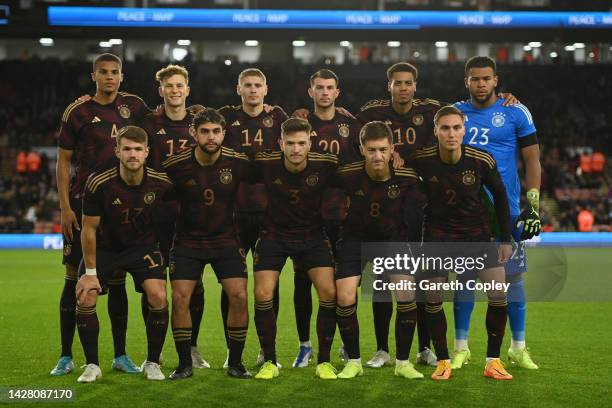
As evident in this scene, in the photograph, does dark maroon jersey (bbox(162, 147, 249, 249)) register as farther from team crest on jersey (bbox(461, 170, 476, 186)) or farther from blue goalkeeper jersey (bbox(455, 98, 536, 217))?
blue goalkeeper jersey (bbox(455, 98, 536, 217))

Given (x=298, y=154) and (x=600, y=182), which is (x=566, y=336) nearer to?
Answer: (x=298, y=154)

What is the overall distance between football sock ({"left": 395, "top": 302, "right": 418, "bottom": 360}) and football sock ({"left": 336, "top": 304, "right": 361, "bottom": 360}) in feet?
0.97

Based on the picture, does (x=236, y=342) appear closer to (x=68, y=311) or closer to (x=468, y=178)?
(x=68, y=311)

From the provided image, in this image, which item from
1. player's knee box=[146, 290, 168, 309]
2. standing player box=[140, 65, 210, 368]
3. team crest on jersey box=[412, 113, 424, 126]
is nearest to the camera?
player's knee box=[146, 290, 168, 309]

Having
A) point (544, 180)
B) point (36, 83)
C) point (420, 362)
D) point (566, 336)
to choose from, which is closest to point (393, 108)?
point (420, 362)

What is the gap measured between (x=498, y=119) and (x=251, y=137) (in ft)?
6.20

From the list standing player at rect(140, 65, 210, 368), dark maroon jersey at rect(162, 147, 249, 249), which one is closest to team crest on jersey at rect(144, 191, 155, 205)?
dark maroon jersey at rect(162, 147, 249, 249)

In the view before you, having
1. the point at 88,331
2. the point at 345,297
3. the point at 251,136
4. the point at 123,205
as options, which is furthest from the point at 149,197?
the point at 345,297

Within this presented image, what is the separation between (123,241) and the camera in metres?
6.57

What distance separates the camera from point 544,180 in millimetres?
25781

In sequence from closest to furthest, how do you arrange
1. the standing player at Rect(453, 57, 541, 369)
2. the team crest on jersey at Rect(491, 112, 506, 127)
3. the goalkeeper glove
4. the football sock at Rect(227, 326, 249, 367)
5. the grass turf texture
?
the grass turf texture < the football sock at Rect(227, 326, 249, 367) < the goalkeeper glove < the standing player at Rect(453, 57, 541, 369) < the team crest on jersey at Rect(491, 112, 506, 127)

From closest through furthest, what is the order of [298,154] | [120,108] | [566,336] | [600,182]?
[298,154]
[120,108]
[566,336]
[600,182]

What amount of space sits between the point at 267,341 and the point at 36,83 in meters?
24.2

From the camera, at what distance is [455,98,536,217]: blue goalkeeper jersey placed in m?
7.25
